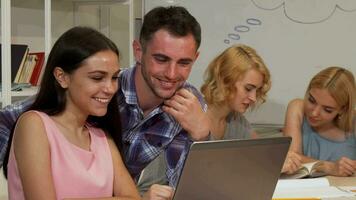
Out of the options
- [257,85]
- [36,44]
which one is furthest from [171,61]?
[36,44]

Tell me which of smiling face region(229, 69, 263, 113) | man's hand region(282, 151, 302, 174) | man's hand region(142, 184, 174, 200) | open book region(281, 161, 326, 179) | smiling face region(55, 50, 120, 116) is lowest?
open book region(281, 161, 326, 179)

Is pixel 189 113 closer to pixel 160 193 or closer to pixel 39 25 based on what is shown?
pixel 160 193

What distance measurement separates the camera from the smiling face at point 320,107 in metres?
2.09

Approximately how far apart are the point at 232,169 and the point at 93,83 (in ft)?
1.52

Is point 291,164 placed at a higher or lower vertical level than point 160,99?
lower

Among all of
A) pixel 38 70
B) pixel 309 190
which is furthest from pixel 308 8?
pixel 38 70

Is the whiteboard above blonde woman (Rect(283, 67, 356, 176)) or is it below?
above

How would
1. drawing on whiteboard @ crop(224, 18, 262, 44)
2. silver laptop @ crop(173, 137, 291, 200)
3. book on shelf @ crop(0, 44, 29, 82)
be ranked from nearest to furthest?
silver laptop @ crop(173, 137, 291, 200) < book on shelf @ crop(0, 44, 29, 82) < drawing on whiteboard @ crop(224, 18, 262, 44)

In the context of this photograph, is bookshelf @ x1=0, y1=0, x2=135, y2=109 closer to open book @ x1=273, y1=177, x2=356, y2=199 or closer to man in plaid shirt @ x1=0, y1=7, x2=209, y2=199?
man in plaid shirt @ x1=0, y1=7, x2=209, y2=199

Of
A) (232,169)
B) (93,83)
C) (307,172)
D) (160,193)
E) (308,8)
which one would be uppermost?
(308,8)

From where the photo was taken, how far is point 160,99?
1.58m

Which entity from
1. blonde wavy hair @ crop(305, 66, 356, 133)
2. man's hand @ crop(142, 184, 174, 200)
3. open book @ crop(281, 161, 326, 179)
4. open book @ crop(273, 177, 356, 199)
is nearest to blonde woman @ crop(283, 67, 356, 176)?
blonde wavy hair @ crop(305, 66, 356, 133)

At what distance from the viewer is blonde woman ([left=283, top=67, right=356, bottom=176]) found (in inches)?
82.3

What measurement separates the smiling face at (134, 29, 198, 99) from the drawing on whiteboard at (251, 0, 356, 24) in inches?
44.0
